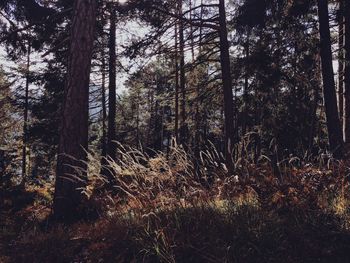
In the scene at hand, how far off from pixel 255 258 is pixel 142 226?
4.17 ft

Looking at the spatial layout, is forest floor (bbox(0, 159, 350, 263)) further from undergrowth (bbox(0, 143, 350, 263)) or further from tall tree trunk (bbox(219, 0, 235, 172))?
tall tree trunk (bbox(219, 0, 235, 172))

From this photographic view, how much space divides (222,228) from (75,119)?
12.2ft

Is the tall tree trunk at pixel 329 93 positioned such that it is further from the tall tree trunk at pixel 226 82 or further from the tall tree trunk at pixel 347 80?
the tall tree trunk at pixel 226 82

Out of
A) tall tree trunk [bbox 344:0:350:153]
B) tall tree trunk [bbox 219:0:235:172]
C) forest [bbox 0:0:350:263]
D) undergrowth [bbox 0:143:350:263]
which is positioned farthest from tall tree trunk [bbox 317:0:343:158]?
undergrowth [bbox 0:143:350:263]

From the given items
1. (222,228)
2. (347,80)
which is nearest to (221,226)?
(222,228)

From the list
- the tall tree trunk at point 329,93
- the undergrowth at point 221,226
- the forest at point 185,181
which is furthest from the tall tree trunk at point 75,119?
the tall tree trunk at point 329,93

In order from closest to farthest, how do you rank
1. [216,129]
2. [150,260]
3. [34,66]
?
[150,260]
[34,66]
[216,129]

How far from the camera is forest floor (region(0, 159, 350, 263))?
335 cm

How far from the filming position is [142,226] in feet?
12.6

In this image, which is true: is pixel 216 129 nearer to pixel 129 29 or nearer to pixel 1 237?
pixel 129 29

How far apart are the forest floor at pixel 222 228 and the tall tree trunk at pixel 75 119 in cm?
124

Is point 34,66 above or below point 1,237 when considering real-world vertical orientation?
above

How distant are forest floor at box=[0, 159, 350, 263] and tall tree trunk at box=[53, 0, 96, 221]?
4.07 ft

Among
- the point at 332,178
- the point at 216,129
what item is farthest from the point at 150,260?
the point at 216,129
